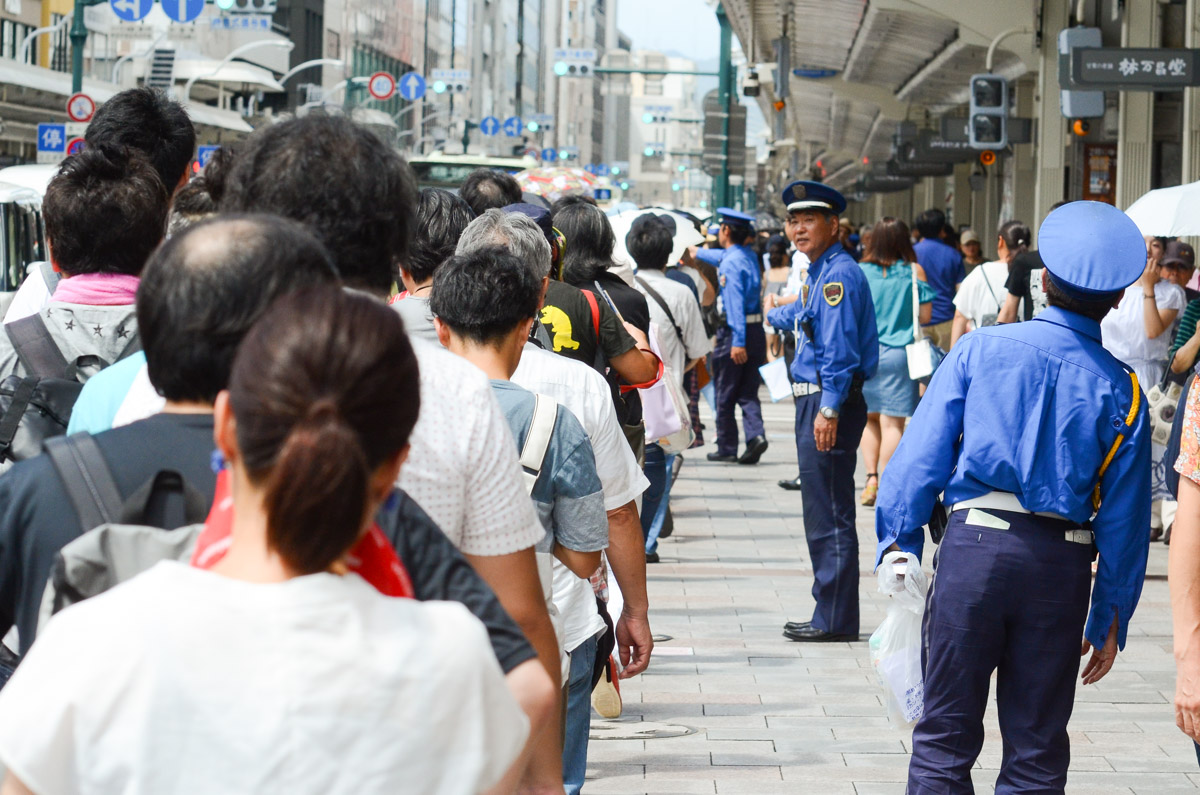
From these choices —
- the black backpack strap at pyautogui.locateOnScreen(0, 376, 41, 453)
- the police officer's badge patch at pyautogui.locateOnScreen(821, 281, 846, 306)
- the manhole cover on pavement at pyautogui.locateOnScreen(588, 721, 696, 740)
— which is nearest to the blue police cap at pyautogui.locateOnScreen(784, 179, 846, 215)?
the police officer's badge patch at pyautogui.locateOnScreen(821, 281, 846, 306)

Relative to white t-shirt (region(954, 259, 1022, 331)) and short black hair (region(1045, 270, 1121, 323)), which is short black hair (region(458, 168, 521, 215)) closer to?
short black hair (region(1045, 270, 1121, 323))

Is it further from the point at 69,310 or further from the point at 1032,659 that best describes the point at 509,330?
the point at 1032,659

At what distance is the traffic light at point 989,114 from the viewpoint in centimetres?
1719

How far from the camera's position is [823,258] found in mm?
7582

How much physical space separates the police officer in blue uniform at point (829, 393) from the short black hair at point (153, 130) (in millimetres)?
3648

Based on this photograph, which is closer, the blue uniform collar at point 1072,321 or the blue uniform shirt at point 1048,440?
the blue uniform shirt at point 1048,440

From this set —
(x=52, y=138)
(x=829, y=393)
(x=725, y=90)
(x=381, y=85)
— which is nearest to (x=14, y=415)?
(x=829, y=393)

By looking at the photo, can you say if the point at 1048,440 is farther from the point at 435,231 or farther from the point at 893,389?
the point at 893,389

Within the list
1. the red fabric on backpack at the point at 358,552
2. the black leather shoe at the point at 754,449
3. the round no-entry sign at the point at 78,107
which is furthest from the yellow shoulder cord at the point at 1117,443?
the round no-entry sign at the point at 78,107

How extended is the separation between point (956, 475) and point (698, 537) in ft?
21.7

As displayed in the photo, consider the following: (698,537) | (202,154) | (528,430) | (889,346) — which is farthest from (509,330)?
(202,154)

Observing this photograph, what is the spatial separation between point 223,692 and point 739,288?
11.9m

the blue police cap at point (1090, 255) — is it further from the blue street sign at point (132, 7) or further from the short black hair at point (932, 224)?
the blue street sign at point (132, 7)

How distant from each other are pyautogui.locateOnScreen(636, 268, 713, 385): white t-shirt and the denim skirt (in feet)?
7.94
